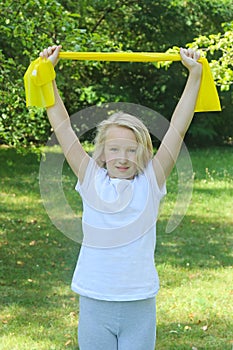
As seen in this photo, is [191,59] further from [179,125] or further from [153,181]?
[153,181]

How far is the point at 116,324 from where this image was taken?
8.46 feet

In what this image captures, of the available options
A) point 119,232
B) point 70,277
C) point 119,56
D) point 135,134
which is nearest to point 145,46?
point 70,277

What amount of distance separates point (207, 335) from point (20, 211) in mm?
4691

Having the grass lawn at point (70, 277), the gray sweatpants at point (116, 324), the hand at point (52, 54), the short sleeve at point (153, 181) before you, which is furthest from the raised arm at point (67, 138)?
the grass lawn at point (70, 277)

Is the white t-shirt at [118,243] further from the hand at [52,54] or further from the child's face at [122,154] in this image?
the hand at [52,54]

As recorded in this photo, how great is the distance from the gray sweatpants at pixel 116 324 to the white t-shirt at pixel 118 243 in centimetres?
4

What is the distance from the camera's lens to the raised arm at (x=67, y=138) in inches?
109

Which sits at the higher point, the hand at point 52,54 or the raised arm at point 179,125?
the hand at point 52,54

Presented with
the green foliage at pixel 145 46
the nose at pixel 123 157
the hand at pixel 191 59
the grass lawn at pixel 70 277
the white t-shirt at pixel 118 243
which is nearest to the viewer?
the white t-shirt at pixel 118 243

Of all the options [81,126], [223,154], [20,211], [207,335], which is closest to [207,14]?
[223,154]

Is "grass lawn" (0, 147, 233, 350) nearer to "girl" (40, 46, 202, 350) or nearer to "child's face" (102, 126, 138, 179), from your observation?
"girl" (40, 46, 202, 350)

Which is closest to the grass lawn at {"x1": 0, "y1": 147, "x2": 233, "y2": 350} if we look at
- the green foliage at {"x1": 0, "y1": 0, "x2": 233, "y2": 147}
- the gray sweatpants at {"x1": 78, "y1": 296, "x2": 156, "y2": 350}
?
the gray sweatpants at {"x1": 78, "y1": 296, "x2": 156, "y2": 350}

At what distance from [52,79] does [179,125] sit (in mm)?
535

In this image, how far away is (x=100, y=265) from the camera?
2.59m
